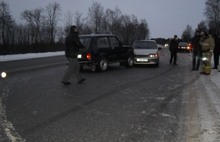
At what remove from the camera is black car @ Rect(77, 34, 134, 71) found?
16.8 metres

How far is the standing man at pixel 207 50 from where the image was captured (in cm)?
1585

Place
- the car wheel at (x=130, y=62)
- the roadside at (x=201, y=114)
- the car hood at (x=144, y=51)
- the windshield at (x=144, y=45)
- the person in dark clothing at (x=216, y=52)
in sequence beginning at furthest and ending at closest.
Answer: the windshield at (x=144, y=45)
the car hood at (x=144, y=51)
the car wheel at (x=130, y=62)
the person in dark clothing at (x=216, y=52)
the roadside at (x=201, y=114)

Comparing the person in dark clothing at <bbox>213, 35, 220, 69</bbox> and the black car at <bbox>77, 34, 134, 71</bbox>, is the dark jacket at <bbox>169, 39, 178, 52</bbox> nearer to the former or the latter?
the person in dark clothing at <bbox>213, 35, 220, 69</bbox>

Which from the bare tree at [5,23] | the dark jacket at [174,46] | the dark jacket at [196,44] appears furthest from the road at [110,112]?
the bare tree at [5,23]

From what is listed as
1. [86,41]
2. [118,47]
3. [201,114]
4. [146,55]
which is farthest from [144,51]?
[201,114]

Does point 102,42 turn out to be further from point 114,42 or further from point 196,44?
point 196,44

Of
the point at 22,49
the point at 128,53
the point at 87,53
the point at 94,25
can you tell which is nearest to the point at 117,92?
the point at 87,53

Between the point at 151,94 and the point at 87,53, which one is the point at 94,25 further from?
the point at 151,94

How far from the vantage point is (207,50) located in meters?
16.0

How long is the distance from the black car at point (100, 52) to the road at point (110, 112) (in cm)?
426

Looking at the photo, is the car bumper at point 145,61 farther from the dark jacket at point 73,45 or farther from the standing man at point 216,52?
the dark jacket at point 73,45

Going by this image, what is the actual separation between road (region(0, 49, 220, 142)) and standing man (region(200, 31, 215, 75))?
3.41m

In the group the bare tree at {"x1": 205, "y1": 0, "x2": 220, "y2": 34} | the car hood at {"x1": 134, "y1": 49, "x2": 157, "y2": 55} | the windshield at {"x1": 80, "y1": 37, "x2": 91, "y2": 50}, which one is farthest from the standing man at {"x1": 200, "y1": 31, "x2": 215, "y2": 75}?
the bare tree at {"x1": 205, "y1": 0, "x2": 220, "y2": 34}

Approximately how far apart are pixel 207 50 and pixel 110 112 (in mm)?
9229
